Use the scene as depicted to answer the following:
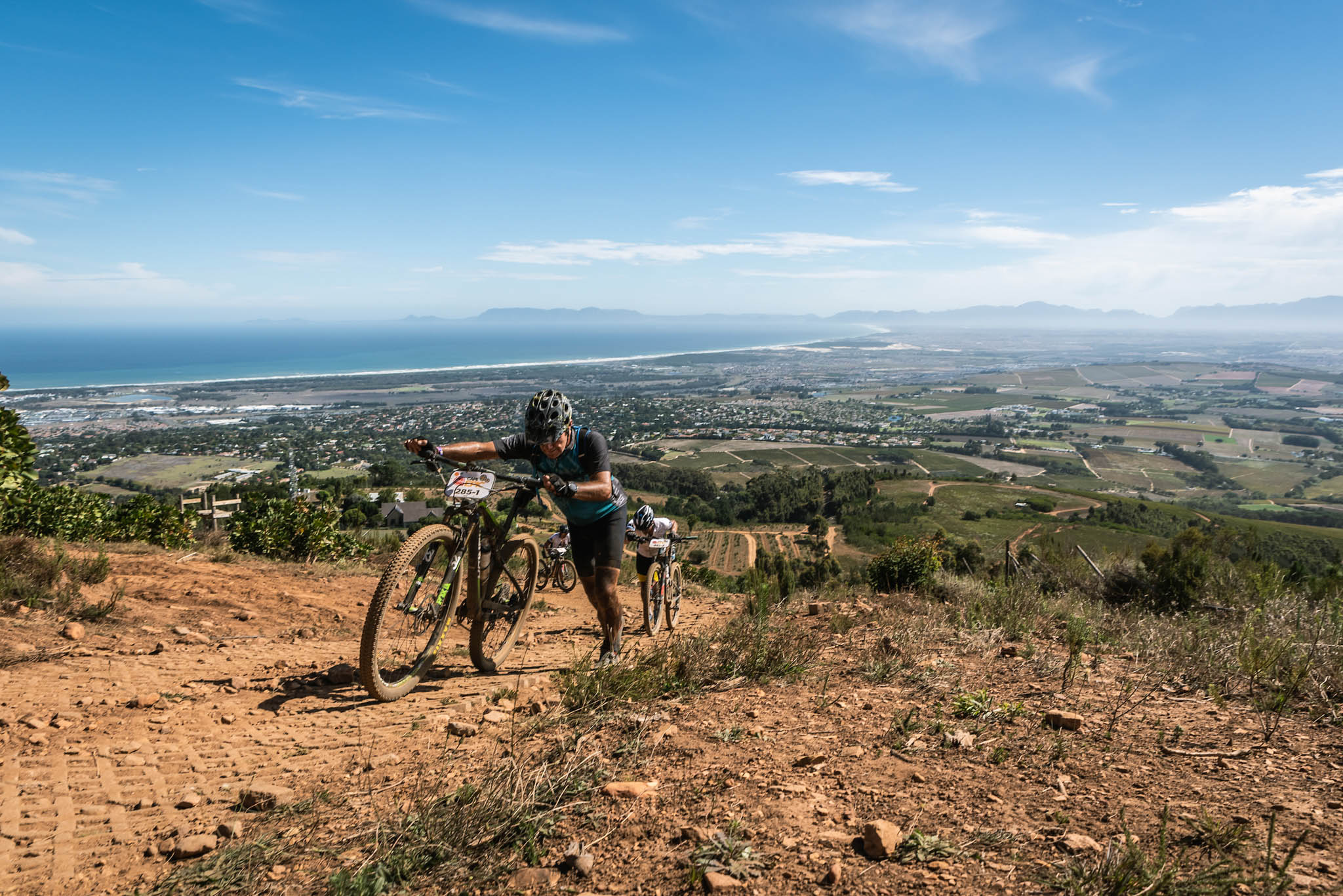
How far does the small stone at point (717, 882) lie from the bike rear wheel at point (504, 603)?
2.85 metres

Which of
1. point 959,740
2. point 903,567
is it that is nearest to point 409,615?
point 959,740

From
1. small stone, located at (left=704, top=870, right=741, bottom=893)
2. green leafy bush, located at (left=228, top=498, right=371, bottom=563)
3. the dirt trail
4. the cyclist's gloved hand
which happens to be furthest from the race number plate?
green leafy bush, located at (left=228, top=498, right=371, bottom=563)

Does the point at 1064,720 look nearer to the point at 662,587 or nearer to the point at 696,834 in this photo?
the point at 696,834

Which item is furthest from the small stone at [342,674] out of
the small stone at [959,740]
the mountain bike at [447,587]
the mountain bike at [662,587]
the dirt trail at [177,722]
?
the small stone at [959,740]

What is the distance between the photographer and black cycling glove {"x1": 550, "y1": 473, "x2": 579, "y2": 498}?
4.06m

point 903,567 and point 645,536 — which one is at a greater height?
point 645,536

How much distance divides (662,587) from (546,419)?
3274 mm

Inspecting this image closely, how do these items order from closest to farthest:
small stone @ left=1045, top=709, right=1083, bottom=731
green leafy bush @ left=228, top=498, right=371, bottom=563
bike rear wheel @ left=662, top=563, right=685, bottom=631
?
small stone @ left=1045, top=709, right=1083, bottom=731, bike rear wheel @ left=662, top=563, right=685, bottom=631, green leafy bush @ left=228, top=498, right=371, bottom=563

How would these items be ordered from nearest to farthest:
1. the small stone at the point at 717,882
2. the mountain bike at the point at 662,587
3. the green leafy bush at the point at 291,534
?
1. the small stone at the point at 717,882
2. the mountain bike at the point at 662,587
3. the green leafy bush at the point at 291,534

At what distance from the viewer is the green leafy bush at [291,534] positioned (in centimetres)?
965

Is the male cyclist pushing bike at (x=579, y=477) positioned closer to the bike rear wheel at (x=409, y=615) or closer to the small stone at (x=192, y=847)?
the bike rear wheel at (x=409, y=615)

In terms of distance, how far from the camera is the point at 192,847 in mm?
2430

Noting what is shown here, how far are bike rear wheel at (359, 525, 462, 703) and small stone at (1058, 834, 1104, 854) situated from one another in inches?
131

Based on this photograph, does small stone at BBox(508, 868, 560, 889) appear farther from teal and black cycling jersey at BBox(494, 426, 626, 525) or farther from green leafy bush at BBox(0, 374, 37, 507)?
green leafy bush at BBox(0, 374, 37, 507)
